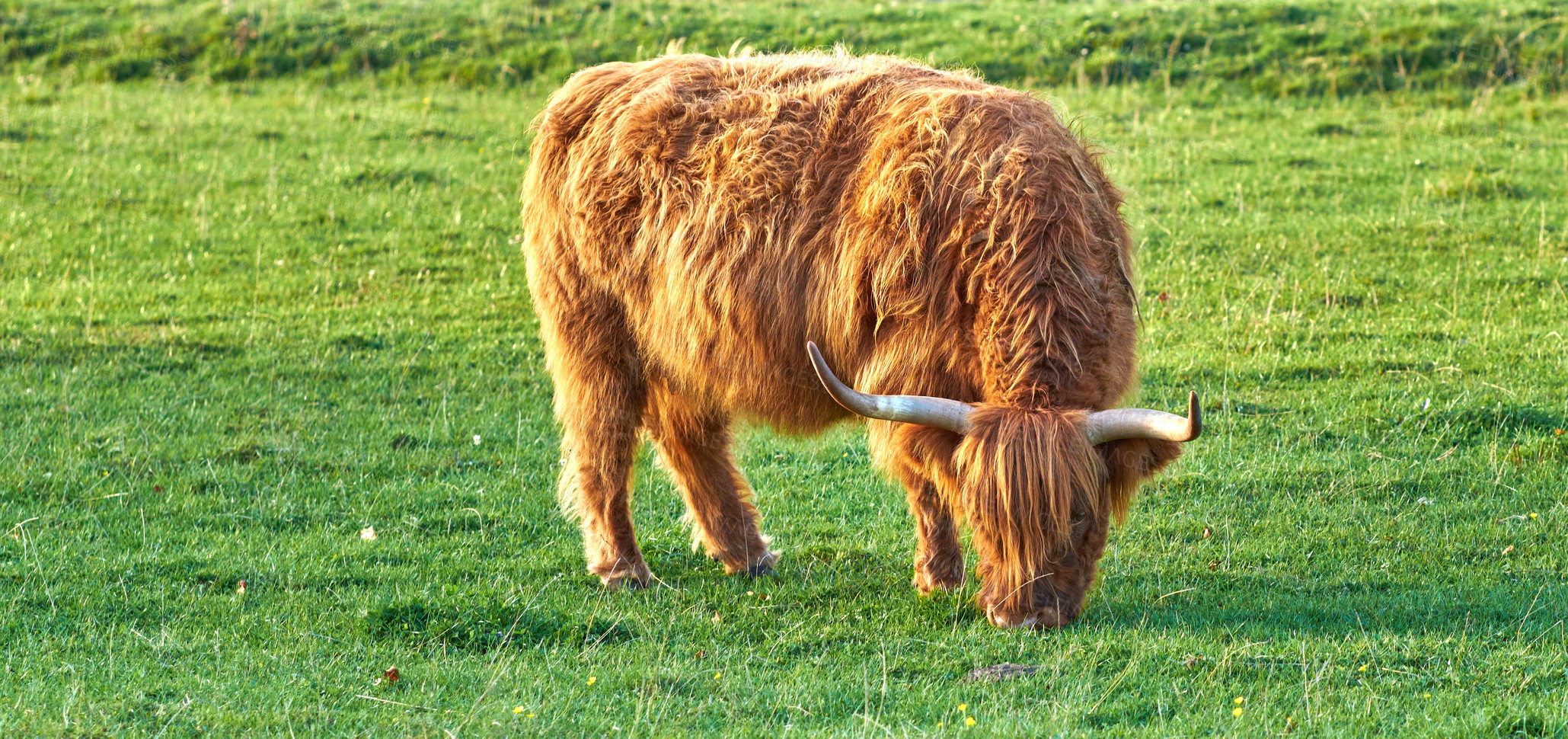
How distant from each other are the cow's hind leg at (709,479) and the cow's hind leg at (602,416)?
0.19 meters

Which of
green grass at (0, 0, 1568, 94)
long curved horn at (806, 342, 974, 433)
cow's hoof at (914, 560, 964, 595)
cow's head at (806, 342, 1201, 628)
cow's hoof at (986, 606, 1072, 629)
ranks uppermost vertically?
green grass at (0, 0, 1568, 94)

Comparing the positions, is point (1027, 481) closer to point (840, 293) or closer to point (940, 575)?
point (840, 293)

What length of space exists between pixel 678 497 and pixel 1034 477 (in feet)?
10.4

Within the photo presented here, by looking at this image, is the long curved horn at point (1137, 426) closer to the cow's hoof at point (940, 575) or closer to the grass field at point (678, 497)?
the grass field at point (678, 497)

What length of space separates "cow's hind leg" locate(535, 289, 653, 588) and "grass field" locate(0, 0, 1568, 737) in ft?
0.67

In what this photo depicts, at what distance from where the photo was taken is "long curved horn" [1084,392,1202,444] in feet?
16.0

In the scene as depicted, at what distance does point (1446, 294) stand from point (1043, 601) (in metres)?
6.06

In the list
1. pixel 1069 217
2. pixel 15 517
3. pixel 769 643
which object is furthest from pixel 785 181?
pixel 15 517

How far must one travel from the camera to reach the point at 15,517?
7.02 meters

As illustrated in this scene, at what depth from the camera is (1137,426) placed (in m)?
5.06

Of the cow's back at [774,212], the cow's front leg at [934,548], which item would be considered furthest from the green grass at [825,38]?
the cow's front leg at [934,548]

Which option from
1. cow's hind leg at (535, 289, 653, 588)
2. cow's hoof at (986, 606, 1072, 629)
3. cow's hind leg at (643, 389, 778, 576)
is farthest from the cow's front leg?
cow's hind leg at (535, 289, 653, 588)

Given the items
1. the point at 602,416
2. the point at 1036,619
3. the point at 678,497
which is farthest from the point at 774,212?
the point at 678,497

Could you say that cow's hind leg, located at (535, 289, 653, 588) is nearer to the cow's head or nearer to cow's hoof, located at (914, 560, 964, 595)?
cow's hoof, located at (914, 560, 964, 595)
